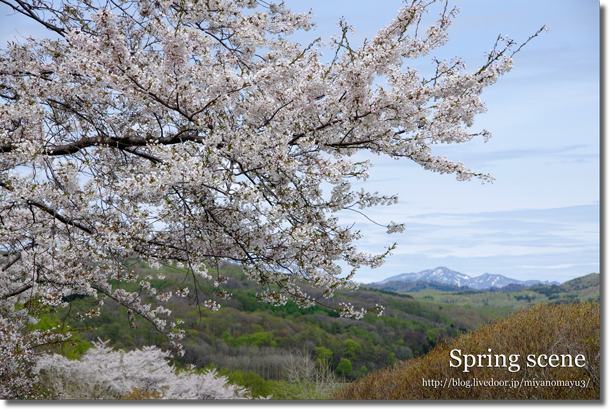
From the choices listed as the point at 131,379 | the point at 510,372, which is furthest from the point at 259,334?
the point at 510,372

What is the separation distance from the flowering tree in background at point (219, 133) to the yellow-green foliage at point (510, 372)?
1.04 m

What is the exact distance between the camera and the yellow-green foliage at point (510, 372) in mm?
4219

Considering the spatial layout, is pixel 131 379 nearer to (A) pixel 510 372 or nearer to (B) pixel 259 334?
(A) pixel 510 372

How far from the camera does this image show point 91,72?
415 cm

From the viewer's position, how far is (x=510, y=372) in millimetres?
4352

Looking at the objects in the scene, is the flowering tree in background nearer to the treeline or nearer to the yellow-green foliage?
the yellow-green foliage

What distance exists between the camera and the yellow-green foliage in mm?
4219

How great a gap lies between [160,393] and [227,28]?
4591mm

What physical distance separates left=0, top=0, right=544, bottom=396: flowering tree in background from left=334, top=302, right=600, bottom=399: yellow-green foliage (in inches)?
40.9

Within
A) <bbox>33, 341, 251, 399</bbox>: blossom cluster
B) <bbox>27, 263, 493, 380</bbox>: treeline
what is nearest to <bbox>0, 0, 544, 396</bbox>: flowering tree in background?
<bbox>33, 341, 251, 399</bbox>: blossom cluster

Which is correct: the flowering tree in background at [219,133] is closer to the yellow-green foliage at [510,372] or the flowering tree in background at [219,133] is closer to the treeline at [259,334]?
the yellow-green foliage at [510,372]

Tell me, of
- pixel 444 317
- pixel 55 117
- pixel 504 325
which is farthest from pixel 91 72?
pixel 444 317

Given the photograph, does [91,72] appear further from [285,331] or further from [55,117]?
[285,331]

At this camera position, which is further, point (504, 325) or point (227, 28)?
point (504, 325)
